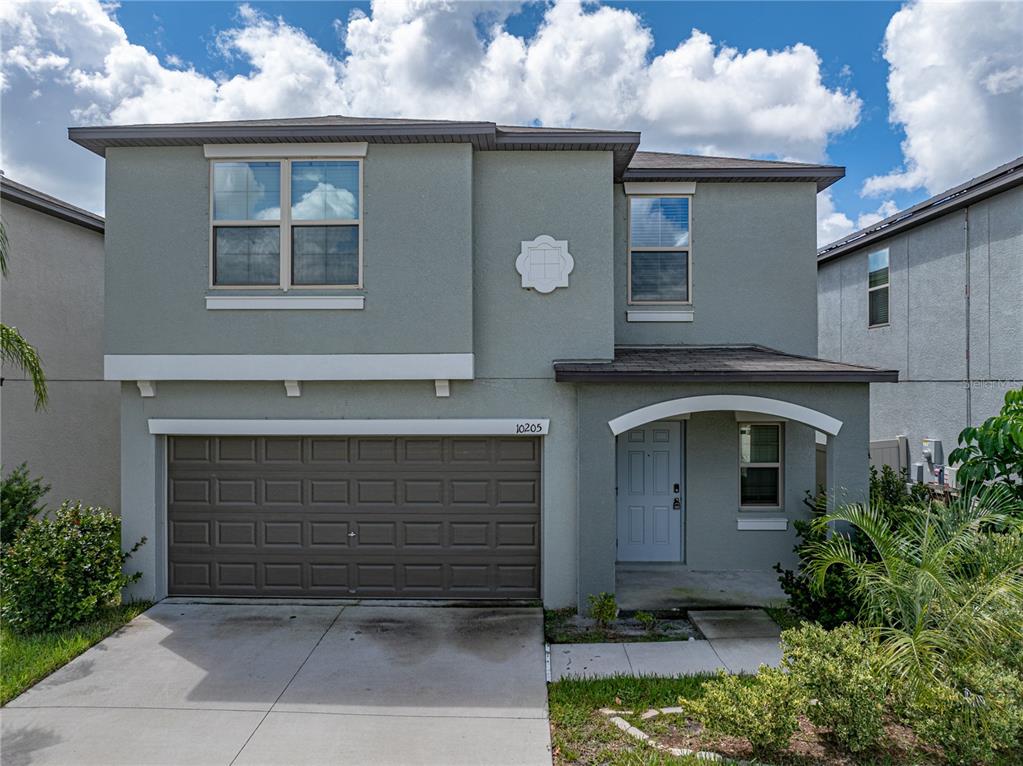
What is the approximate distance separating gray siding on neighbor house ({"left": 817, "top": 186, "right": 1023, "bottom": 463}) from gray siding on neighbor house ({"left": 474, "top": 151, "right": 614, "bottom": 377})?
692 cm

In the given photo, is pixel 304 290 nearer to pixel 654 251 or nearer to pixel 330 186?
pixel 330 186

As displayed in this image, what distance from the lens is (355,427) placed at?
26.0 feet

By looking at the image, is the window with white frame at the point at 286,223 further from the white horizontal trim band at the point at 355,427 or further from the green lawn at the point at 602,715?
the green lawn at the point at 602,715

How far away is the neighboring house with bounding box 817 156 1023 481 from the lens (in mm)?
9758

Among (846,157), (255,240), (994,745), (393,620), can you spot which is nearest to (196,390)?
(255,240)

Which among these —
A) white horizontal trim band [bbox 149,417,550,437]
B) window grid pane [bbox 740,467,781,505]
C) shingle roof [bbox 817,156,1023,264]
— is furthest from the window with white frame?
shingle roof [bbox 817,156,1023,264]

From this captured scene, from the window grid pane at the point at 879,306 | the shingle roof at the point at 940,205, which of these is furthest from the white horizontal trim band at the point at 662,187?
the window grid pane at the point at 879,306

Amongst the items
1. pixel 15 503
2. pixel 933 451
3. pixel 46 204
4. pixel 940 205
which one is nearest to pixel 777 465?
pixel 933 451

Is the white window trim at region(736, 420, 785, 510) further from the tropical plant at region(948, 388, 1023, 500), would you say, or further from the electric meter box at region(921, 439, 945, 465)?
the electric meter box at region(921, 439, 945, 465)

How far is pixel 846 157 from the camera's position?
32.3 ft

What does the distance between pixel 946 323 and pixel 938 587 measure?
314 inches

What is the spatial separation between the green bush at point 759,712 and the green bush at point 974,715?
2.77 ft

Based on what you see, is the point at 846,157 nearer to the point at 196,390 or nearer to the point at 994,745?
the point at 994,745

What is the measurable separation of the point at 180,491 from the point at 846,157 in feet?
37.1
